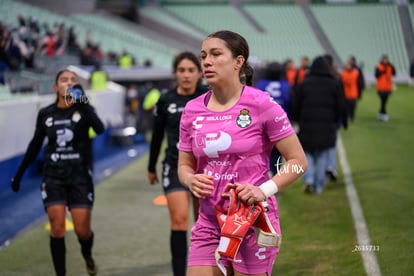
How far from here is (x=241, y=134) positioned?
13.4ft

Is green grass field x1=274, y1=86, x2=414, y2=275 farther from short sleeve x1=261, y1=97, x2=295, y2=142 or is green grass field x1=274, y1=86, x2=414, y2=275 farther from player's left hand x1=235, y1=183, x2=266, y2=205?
player's left hand x1=235, y1=183, x2=266, y2=205

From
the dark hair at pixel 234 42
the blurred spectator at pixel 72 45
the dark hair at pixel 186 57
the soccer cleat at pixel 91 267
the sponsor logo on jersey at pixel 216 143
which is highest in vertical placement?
the dark hair at pixel 234 42

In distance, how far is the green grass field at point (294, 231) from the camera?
7582mm

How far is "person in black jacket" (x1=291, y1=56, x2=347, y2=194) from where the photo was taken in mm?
11352

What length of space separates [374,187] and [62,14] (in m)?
29.8

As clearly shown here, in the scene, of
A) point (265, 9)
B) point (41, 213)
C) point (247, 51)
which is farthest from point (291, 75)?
point (247, 51)

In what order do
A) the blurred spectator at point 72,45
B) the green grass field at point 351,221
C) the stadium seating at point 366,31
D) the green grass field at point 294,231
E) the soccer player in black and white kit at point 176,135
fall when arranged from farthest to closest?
1. the blurred spectator at point 72,45
2. the stadium seating at point 366,31
3. the green grass field at point 294,231
4. the green grass field at point 351,221
5. the soccer player in black and white kit at point 176,135

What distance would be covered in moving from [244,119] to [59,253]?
10.5 ft

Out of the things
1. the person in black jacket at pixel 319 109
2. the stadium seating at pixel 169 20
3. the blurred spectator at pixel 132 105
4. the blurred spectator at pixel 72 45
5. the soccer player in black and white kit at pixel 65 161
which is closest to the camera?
the soccer player in black and white kit at pixel 65 161

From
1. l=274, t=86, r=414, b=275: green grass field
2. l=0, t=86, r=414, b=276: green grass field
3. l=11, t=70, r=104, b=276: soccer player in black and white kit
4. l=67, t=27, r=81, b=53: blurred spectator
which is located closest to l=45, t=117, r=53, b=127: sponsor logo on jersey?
l=11, t=70, r=104, b=276: soccer player in black and white kit

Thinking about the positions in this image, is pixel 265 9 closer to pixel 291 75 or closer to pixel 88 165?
pixel 291 75

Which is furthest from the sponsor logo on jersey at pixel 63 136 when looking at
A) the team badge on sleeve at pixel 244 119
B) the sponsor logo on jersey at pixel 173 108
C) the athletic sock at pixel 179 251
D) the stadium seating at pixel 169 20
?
the stadium seating at pixel 169 20

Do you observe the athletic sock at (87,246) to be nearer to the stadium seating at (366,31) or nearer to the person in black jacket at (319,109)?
the person in black jacket at (319,109)

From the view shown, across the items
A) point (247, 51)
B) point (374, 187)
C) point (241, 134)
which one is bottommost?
point (374, 187)
